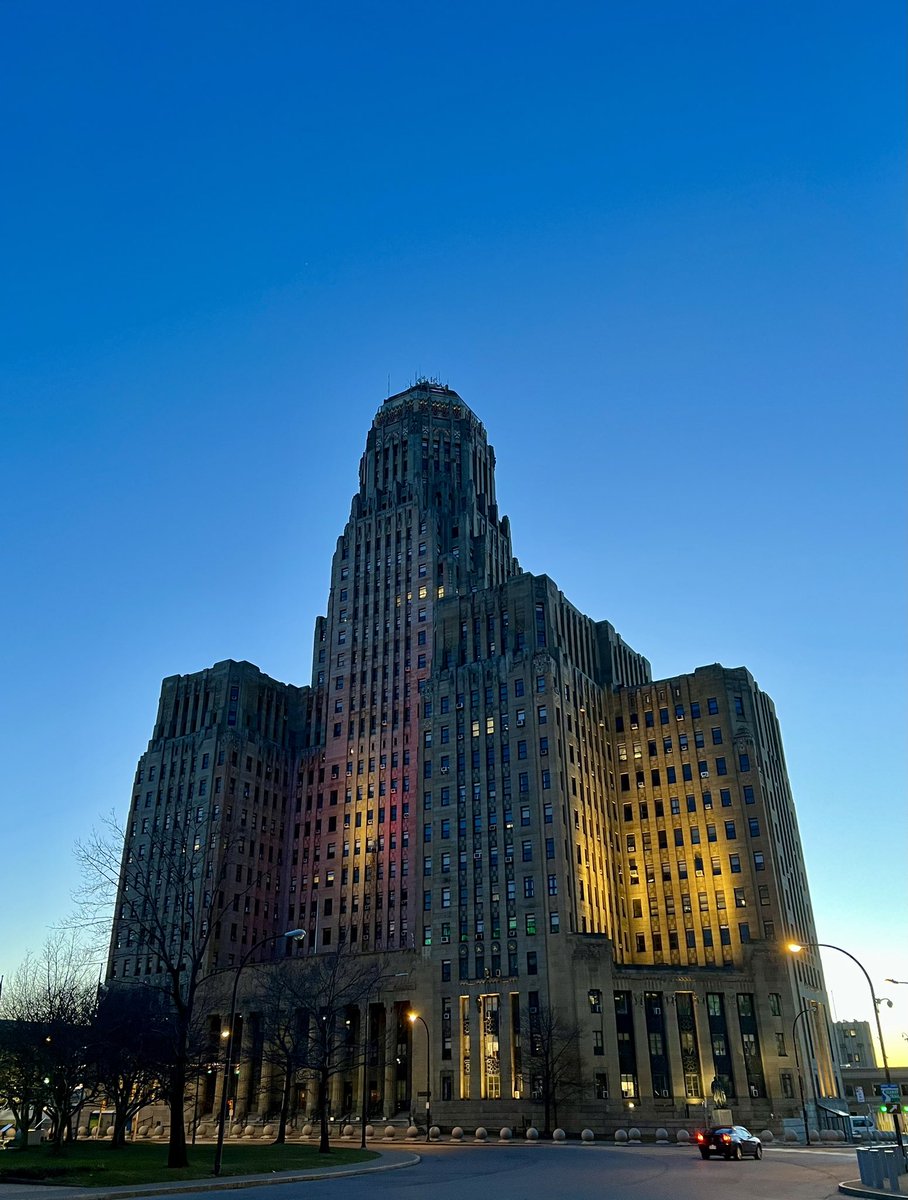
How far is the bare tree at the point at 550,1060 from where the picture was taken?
3391 inches

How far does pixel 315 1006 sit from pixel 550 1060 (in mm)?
22111

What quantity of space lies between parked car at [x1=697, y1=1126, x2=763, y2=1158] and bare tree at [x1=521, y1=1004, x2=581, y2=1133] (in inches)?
1297

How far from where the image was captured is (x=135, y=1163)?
47.2 meters

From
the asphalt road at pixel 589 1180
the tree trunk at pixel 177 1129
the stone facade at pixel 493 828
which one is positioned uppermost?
the stone facade at pixel 493 828

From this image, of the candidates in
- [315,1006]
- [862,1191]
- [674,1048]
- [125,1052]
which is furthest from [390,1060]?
[862,1191]

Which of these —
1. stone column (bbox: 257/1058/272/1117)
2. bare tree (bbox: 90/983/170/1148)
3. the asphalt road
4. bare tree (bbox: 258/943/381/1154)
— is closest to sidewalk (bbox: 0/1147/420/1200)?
the asphalt road

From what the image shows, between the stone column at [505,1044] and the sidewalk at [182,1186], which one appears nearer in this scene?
the sidewalk at [182,1186]

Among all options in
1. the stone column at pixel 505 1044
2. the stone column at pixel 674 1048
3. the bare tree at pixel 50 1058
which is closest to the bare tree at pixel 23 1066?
the bare tree at pixel 50 1058

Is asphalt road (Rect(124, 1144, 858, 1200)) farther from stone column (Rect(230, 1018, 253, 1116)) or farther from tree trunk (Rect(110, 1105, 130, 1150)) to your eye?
stone column (Rect(230, 1018, 253, 1116))

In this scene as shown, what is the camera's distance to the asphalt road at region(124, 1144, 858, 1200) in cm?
3195

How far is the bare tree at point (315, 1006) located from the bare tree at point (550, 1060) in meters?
16.5

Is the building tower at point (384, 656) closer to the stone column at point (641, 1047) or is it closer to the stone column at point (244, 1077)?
the stone column at point (244, 1077)

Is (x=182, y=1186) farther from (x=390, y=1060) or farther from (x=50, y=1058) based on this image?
(x=390, y=1060)

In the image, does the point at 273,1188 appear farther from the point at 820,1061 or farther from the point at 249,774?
the point at 249,774
